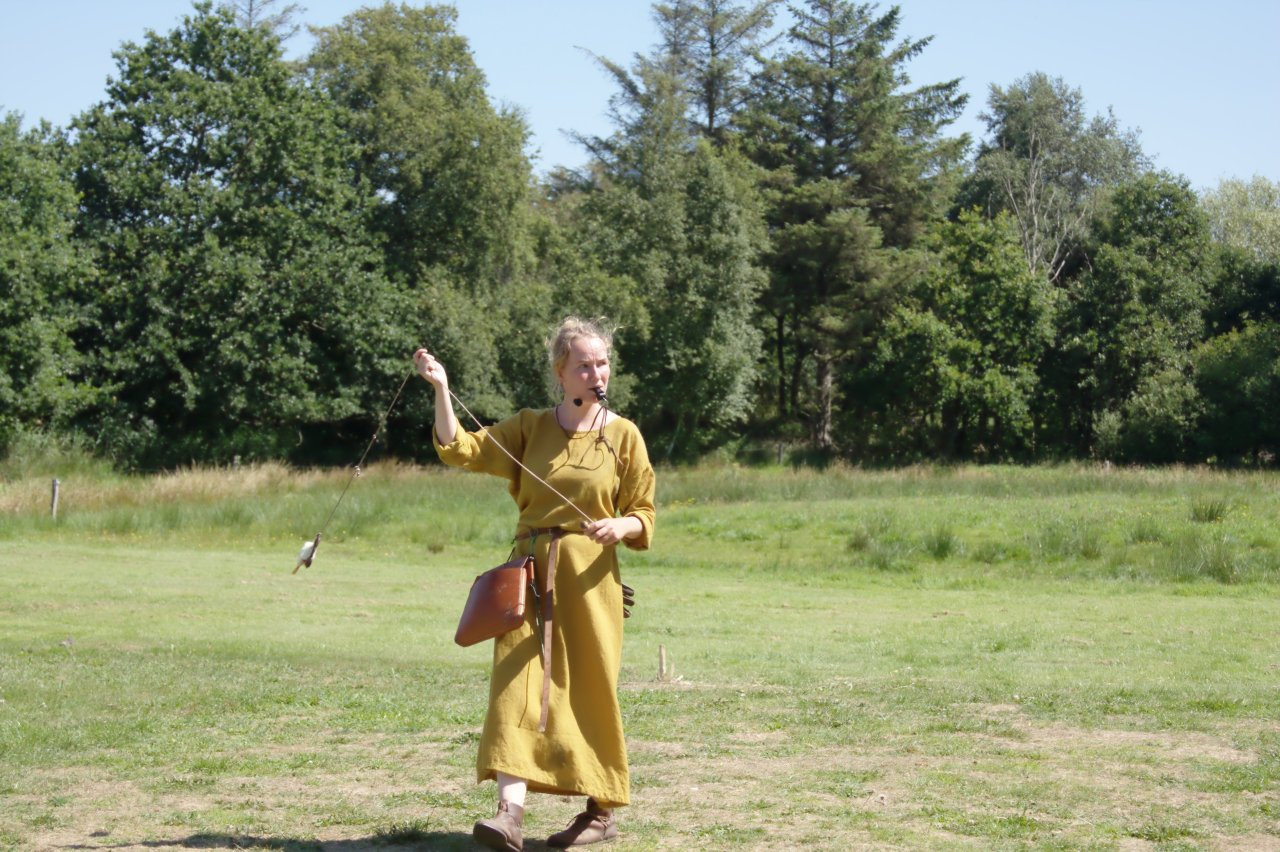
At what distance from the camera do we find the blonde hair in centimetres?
620

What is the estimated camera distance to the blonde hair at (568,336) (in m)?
6.20

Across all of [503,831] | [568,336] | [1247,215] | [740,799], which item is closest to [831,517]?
[740,799]

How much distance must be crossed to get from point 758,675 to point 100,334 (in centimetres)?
4051

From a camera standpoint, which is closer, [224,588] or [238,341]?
[224,588]

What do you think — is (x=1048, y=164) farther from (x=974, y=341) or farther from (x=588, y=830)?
(x=588, y=830)

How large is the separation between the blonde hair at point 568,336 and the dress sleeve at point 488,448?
0.30 meters

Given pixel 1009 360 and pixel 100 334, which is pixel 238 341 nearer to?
pixel 100 334

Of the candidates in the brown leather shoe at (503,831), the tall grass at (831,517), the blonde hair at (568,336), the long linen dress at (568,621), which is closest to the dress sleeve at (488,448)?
the long linen dress at (568,621)

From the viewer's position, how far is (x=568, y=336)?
6.21 metres

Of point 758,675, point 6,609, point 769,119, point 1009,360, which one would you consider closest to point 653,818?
point 758,675

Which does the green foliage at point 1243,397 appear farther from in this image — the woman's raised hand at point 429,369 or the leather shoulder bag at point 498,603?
the woman's raised hand at point 429,369

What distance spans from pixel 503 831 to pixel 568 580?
1078 mm

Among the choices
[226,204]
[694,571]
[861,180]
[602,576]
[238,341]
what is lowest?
[694,571]

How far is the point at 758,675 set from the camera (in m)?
11.3
